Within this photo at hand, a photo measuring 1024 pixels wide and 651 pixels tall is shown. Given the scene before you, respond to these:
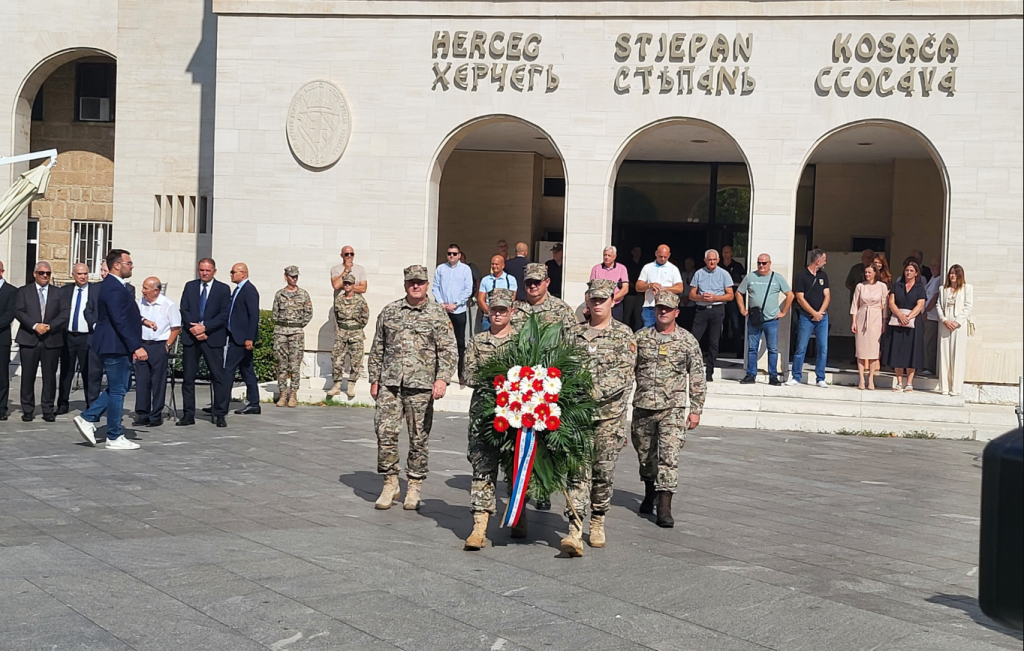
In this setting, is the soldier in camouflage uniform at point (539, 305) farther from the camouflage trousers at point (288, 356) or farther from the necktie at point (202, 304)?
the camouflage trousers at point (288, 356)

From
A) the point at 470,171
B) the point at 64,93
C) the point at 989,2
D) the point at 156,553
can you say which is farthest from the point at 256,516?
the point at 64,93

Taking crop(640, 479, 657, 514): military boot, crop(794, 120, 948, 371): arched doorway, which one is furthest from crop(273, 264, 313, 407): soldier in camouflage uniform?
crop(794, 120, 948, 371): arched doorway

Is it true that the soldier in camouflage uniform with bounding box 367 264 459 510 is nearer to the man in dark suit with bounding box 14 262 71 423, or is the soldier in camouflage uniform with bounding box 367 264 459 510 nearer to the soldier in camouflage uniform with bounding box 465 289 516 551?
the soldier in camouflage uniform with bounding box 465 289 516 551

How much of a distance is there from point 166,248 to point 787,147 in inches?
449

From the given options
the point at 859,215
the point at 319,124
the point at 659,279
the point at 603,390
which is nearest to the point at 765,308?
the point at 659,279

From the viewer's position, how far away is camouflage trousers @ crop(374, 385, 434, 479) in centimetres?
943

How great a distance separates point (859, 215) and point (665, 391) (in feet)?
50.9

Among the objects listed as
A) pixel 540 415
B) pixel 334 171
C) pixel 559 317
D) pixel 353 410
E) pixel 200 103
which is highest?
pixel 200 103

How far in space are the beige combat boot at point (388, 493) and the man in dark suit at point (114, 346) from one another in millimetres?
3791

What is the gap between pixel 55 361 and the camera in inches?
564

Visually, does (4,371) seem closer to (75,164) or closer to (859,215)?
(75,164)

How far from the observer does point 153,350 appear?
1427 cm

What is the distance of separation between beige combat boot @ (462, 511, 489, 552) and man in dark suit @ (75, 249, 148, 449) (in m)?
5.29

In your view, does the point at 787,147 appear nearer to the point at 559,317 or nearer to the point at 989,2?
the point at 989,2
